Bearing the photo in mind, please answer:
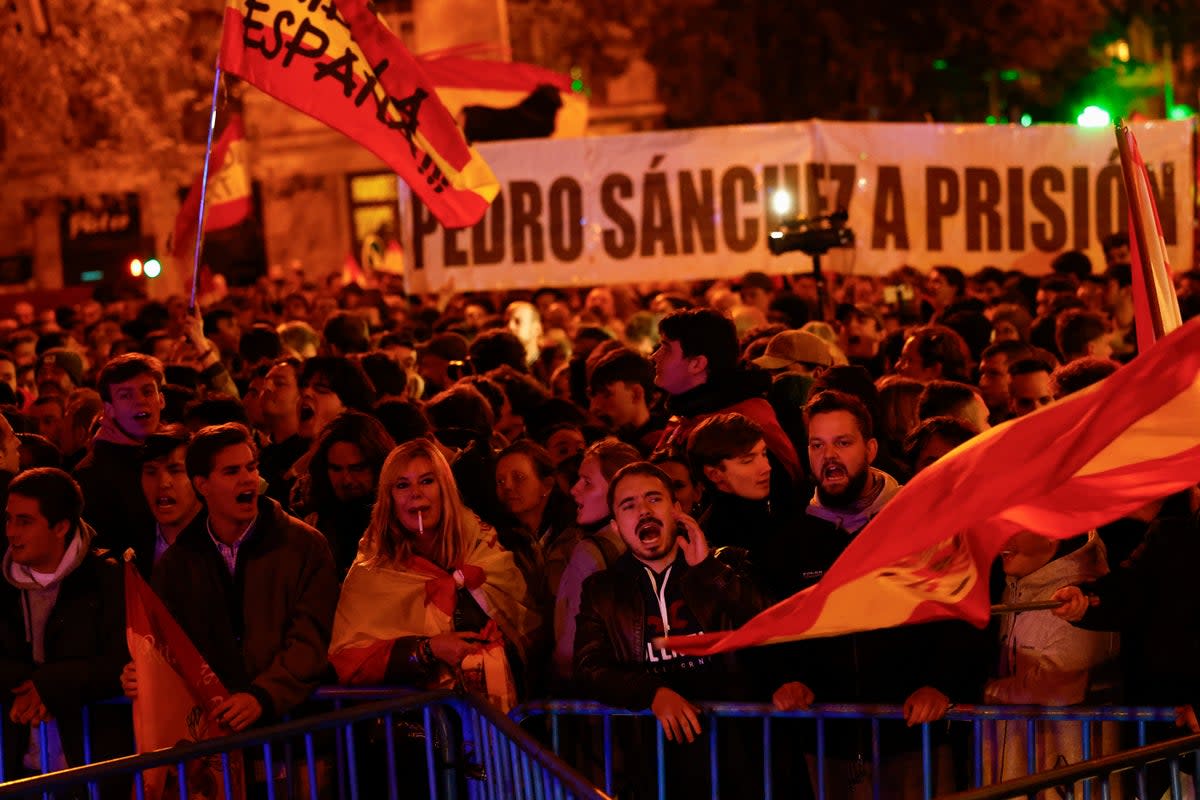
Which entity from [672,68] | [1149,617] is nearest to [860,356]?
[1149,617]

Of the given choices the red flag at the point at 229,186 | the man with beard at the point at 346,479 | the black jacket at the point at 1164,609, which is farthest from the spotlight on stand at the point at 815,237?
the black jacket at the point at 1164,609

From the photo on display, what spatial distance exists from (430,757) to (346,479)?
193 cm

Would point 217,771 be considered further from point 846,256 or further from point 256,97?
point 256,97

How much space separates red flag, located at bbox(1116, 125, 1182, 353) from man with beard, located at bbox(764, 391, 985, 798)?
0.99 metres

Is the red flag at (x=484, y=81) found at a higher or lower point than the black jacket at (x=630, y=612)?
higher

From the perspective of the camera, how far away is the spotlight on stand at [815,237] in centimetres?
1154

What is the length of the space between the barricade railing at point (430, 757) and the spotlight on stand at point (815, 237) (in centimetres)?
607

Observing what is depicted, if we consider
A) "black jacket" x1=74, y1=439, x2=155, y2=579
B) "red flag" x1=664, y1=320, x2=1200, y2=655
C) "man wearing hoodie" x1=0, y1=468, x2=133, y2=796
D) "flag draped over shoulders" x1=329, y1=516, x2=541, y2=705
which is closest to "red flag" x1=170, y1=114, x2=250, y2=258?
"black jacket" x1=74, y1=439, x2=155, y2=579

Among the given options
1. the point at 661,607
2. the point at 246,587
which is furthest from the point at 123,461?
the point at 661,607

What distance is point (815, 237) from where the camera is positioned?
1153 centimetres

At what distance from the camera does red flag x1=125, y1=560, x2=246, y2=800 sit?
589 cm

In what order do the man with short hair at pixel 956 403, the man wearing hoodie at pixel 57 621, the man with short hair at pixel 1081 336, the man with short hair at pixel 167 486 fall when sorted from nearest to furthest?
the man wearing hoodie at pixel 57 621 → the man with short hair at pixel 167 486 → the man with short hair at pixel 956 403 → the man with short hair at pixel 1081 336

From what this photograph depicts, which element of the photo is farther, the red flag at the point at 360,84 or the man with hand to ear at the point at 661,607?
the red flag at the point at 360,84

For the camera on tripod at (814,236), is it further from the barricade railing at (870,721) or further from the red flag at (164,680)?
the red flag at (164,680)
